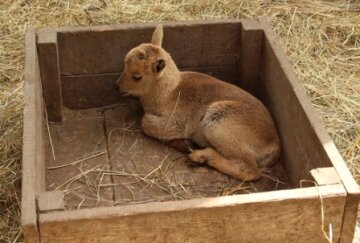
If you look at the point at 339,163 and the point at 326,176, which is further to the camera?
the point at 339,163

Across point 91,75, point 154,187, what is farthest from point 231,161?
point 91,75

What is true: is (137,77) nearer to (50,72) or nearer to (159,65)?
(159,65)

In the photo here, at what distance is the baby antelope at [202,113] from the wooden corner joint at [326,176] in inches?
41.6

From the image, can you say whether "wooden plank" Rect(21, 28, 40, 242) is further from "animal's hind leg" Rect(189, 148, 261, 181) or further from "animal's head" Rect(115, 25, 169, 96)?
"animal's hind leg" Rect(189, 148, 261, 181)

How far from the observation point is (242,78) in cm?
596

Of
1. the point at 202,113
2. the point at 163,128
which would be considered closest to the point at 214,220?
the point at 202,113

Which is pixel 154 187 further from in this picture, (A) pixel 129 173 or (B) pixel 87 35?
(B) pixel 87 35

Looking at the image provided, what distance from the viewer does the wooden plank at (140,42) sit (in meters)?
5.74

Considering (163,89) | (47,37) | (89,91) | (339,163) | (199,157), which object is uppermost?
(47,37)

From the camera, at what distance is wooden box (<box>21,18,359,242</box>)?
12.4ft

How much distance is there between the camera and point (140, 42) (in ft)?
19.2

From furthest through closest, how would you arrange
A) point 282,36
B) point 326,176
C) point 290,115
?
→ point 282,36, point 290,115, point 326,176

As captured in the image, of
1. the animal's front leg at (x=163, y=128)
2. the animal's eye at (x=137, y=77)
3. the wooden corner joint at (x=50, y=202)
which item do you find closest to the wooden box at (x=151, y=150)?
the wooden corner joint at (x=50, y=202)

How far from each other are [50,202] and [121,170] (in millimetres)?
1560
